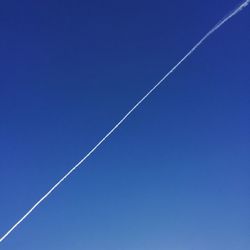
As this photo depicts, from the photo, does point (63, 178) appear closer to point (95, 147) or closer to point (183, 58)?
point (95, 147)

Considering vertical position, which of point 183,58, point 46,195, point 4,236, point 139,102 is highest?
point 183,58

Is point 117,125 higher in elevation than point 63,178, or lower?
higher

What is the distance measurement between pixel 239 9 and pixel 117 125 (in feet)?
3.29

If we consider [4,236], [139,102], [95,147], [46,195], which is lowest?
[4,236]

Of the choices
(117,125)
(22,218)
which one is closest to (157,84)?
(117,125)

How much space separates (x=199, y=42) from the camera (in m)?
2.76

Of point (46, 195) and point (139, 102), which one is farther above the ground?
point (139, 102)

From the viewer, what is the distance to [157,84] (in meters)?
2.80

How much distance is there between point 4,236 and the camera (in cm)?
269

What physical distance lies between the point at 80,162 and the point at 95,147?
13cm

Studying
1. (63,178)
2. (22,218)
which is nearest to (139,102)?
(63,178)

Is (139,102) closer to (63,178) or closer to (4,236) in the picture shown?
(63,178)

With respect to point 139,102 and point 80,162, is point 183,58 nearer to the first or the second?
point 139,102

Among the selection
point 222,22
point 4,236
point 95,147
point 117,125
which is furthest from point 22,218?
point 222,22
